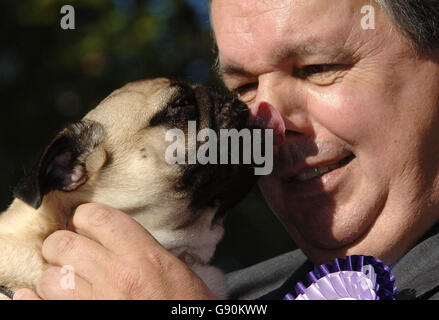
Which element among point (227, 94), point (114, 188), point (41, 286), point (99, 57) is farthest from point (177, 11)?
point (41, 286)

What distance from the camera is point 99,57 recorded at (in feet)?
18.0

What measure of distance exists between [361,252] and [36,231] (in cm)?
124

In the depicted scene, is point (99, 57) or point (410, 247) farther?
point (99, 57)

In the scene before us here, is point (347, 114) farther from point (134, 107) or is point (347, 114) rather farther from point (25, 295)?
point (25, 295)

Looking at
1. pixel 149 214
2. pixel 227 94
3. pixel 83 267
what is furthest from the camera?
pixel 227 94

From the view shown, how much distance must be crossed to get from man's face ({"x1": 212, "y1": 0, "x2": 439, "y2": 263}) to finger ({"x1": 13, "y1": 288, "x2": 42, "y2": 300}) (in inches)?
41.3

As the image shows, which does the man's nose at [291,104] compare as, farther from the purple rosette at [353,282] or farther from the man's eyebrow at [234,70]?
the purple rosette at [353,282]

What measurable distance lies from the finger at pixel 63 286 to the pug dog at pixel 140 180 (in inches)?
6.8

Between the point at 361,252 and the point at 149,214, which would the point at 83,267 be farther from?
the point at 361,252

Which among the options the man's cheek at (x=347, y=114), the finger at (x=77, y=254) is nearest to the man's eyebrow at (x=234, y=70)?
the man's cheek at (x=347, y=114)

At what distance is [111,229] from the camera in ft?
6.32

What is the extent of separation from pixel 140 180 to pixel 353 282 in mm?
877

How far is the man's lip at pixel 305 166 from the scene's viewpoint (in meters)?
2.29

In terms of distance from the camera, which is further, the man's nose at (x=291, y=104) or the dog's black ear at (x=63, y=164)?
the man's nose at (x=291, y=104)
